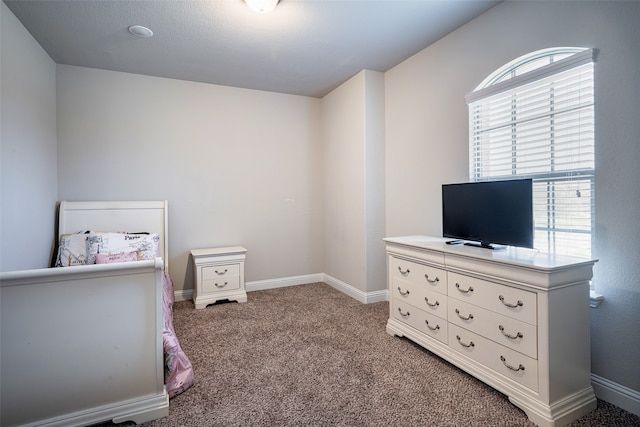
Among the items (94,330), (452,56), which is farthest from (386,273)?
(94,330)

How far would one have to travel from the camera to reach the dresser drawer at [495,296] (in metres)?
1.73

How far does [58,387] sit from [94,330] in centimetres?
30

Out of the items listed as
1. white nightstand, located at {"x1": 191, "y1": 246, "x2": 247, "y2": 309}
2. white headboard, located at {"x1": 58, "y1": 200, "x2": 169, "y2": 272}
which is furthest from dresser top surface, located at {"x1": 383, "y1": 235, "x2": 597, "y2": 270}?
white headboard, located at {"x1": 58, "y1": 200, "x2": 169, "y2": 272}

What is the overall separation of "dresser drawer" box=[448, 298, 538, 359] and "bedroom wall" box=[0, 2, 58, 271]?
3165 millimetres

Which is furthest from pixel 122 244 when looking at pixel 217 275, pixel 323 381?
pixel 323 381

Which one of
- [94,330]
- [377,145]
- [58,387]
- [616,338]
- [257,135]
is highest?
[257,135]

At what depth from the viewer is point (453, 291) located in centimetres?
219

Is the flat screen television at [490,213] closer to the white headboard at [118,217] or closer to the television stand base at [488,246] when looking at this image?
the television stand base at [488,246]

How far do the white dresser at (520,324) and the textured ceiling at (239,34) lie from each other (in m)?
1.84

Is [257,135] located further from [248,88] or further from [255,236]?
[255,236]

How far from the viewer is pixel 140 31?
8.77 ft

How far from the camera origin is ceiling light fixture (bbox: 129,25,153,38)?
8.57 feet

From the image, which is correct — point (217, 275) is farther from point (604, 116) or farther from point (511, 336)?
point (604, 116)

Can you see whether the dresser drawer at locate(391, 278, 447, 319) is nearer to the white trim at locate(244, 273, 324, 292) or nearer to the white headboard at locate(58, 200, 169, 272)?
the white trim at locate(244, 273, 324, 292)
